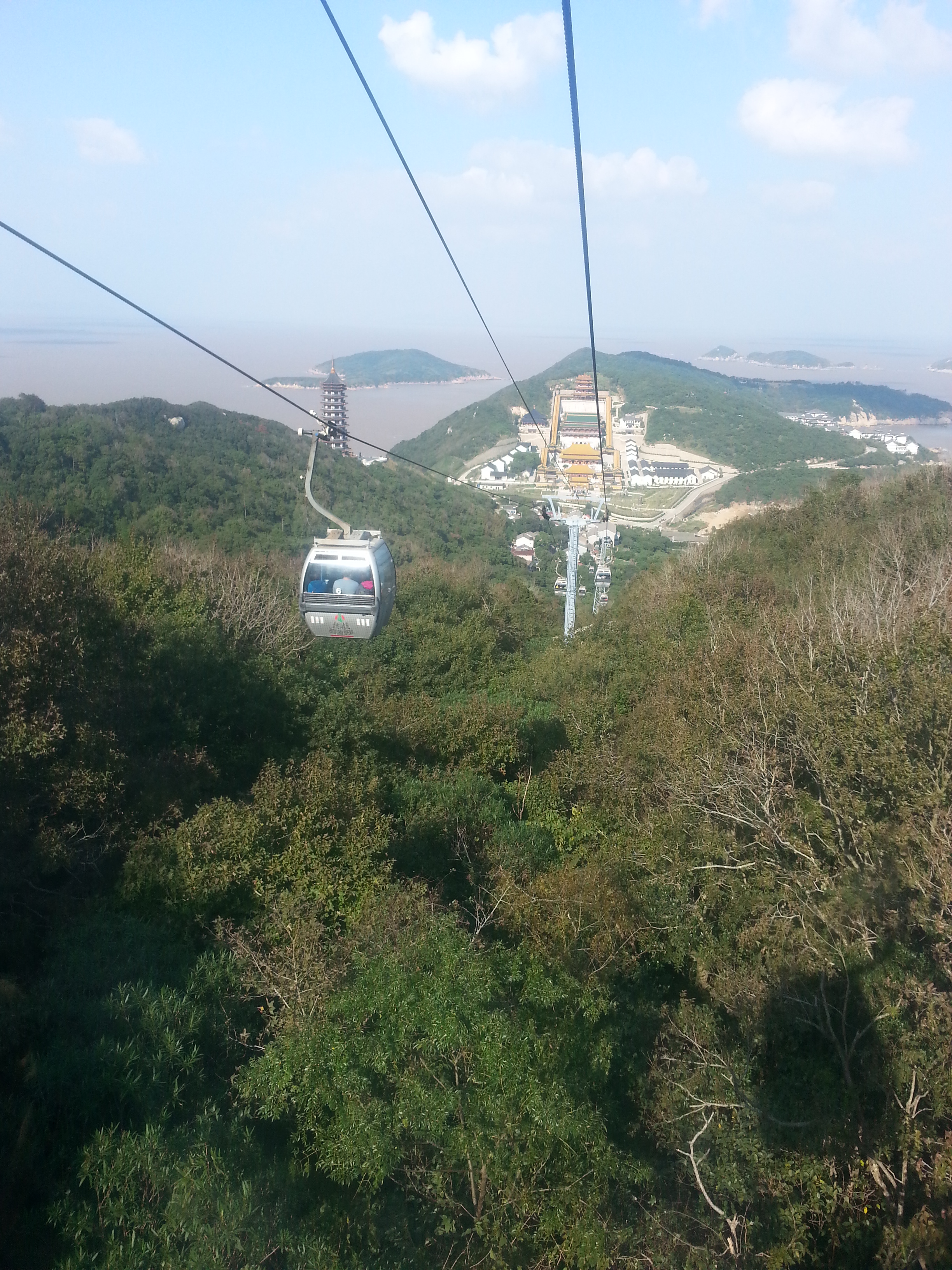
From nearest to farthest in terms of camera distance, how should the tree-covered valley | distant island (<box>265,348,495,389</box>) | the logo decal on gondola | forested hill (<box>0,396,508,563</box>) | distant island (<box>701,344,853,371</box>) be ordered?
the tree-covered valley → the logo decal on gondola → forested hill (<box>0,396,508,563</box>) → distant island (<box>265,348,495,389</box>) → distant island (<box>701,344,853,371</box>)

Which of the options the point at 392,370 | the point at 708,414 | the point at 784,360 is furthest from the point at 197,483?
the point at 784,360

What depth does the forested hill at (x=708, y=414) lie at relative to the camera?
44781 millimetres

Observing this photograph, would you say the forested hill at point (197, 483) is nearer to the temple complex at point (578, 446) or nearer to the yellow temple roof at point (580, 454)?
the temple complex at point (578, 446)

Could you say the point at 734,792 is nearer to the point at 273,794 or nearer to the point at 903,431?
the point at 273,794

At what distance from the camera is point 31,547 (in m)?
8.76

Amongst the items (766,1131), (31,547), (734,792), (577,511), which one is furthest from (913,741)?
(577,511)

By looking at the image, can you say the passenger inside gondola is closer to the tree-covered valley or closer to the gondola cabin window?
the gondola cabin window

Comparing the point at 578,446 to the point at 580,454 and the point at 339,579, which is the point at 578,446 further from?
the point at 339,579

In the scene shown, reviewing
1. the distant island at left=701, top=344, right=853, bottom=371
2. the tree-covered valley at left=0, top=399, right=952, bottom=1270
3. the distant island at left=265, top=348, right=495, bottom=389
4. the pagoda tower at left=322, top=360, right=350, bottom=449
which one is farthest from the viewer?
the distant island at left=701, top=344, right=853, bottom=371

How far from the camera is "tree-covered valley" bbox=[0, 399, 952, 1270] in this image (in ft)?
15.3

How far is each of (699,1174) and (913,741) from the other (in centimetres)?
374

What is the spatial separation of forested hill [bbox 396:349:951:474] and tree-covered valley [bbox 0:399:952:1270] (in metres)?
34.6

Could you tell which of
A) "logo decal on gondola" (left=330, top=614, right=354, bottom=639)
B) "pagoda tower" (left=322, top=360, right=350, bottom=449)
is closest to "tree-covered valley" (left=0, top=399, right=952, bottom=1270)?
"logo decal on gondola" (left=330, top=614, right=354, bottom=639)

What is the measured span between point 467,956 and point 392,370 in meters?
44.5
